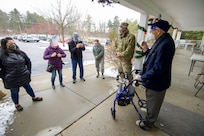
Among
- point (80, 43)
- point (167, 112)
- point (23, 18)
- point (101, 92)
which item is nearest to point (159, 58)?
point (167, 112)

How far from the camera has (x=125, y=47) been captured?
8.09 ft

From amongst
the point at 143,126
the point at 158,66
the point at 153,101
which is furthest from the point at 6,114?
the point at 158,66

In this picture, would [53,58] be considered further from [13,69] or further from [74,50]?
[13,69]

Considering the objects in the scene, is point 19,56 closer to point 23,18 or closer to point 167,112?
point 167,112

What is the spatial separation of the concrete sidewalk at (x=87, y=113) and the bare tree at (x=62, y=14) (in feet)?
31.6

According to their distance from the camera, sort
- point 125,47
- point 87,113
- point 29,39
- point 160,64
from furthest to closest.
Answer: point 29,39 → point 125,47 → point 87,113 → point 160,64

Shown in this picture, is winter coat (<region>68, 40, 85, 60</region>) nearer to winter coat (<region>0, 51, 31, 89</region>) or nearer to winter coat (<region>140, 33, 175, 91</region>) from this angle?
winter coat (<region>0, 51, 31, 89</region>)

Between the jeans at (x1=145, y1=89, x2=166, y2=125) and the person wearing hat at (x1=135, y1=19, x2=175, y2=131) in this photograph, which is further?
the jeans at (x1=145, y1=89, x2=166, y2=125)

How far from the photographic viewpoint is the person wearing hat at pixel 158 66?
123cm

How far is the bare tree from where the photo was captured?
10.2 m

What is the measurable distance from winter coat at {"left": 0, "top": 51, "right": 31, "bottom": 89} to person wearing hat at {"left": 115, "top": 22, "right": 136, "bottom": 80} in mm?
2001

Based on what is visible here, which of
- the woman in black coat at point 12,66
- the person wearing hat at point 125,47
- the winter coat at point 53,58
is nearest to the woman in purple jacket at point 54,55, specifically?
the winter coat at point 53,58

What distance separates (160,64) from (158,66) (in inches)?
1.3

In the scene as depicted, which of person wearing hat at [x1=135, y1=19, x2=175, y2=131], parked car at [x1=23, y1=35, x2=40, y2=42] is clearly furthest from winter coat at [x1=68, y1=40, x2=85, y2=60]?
parked car at [x1=23, y1=35, x2=40, y2=42]
